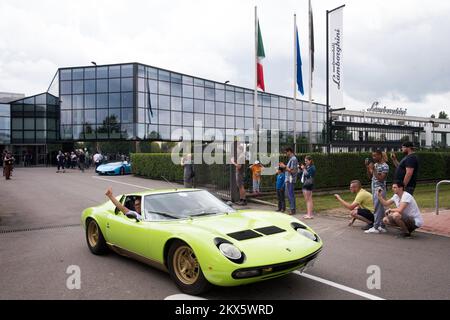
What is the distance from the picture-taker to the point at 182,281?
462cm

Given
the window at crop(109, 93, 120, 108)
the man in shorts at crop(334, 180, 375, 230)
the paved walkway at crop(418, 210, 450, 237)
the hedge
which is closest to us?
the paved walkway at crop(418, 210, 450, 237)

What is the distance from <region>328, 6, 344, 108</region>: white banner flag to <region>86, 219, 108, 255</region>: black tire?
13.3 meters

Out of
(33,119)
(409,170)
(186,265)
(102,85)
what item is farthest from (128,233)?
(33,119)

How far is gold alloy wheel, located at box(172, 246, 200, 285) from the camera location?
15.0 ft

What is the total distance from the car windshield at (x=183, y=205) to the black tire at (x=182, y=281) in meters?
0.70

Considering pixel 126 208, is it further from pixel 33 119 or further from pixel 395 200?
pixel 33 119

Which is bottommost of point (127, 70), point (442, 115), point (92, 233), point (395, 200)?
point (92, 233)

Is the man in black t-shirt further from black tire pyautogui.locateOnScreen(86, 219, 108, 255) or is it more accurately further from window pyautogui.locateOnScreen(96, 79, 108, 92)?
window pyautogui.locateOnScreen(96, 79, 108, 92)

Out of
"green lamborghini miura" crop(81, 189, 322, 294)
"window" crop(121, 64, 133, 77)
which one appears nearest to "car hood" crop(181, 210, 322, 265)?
"green lamborghini miura" crop(81, 189, 322, 294)

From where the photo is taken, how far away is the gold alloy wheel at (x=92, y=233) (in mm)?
6660

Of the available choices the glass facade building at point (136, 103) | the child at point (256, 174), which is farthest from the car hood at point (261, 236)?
Answer: the glass facade building at point (136, 103)

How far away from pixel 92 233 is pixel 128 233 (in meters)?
1.57

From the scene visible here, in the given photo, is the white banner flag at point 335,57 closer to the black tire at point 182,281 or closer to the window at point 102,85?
the black tire at point 182,281
